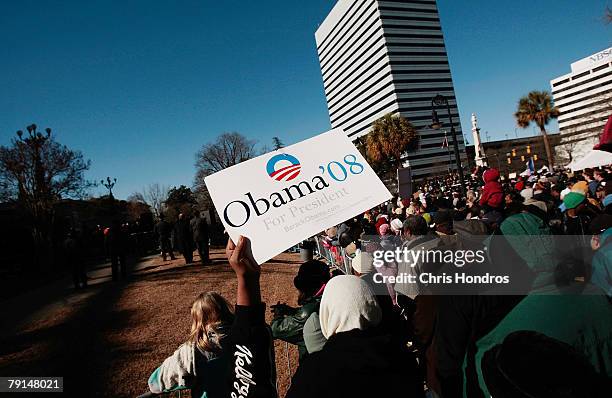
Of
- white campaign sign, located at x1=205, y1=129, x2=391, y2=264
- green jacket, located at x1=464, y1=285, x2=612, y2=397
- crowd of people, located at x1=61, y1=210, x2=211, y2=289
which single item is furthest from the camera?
crowd of people, located at x1=61, y1=210, x2=211, y2=289

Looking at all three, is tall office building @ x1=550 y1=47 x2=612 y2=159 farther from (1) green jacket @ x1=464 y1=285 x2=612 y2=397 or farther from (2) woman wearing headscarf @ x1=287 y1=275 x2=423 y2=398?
(2) woman wearing headscarf @ x1=287 y1=275 x2=423 y2=398

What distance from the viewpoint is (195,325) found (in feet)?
7.52

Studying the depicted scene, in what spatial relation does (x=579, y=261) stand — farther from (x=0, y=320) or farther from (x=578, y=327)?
(x=0, y=320)

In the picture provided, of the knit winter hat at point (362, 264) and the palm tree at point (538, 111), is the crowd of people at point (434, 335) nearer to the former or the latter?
the knit winter hat at point (362, 264)

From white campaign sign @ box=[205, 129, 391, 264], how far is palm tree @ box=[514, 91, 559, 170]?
43.9 metres

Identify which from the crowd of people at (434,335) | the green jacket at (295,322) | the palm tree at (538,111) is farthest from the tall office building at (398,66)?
the green jacket at (295,322)

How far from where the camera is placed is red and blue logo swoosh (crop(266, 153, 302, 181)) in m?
2.29

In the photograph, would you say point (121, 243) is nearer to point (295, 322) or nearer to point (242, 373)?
point (295, 322)

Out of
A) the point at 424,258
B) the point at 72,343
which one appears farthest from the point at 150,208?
the point at 424,258

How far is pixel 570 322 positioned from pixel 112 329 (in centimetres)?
701

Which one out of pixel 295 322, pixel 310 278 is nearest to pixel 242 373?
pixel 295 322

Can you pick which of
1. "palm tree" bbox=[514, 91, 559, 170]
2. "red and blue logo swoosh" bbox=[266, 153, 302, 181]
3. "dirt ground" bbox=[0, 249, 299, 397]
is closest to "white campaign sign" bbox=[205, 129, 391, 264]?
"red and blue logo swoosh" bbox=[266, 153, 302, 181]

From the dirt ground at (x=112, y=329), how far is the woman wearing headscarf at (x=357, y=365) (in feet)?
10.3

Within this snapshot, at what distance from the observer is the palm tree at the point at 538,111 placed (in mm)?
37312
